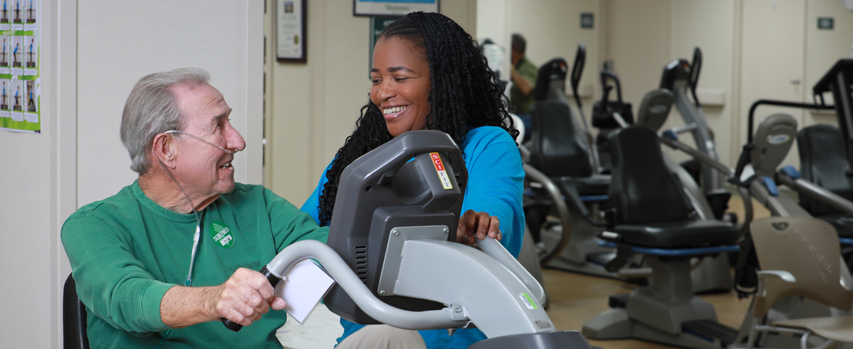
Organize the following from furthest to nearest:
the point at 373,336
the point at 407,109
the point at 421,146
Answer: the point at 407,109, the point at 373,336, the point at 421,146

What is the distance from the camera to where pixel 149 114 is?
1394 mm

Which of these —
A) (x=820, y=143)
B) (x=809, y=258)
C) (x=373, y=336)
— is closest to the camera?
(x=373, y=336)

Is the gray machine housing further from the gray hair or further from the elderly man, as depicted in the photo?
the gray hair

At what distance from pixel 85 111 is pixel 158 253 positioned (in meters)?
0.58

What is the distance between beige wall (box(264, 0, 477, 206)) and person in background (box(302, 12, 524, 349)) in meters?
1.76

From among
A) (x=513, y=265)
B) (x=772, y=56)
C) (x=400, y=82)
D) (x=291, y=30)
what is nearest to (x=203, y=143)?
(x=400, y=82)

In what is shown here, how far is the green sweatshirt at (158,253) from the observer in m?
1.16

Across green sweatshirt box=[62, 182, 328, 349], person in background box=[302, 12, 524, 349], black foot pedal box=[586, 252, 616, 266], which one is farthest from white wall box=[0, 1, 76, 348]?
black foot pedal box=[586, 252, 616, 266]

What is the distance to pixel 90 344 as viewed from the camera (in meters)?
1.33

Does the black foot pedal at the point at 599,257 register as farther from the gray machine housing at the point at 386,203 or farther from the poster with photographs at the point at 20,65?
the gray machine housing at the point at 386,203

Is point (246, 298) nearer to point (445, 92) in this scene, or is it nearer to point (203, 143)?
point (203, 143)

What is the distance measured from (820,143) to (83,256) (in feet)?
14.9

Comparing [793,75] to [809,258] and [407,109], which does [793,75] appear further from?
[407,109]

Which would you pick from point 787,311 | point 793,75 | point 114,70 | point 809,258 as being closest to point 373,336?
point 114,70
